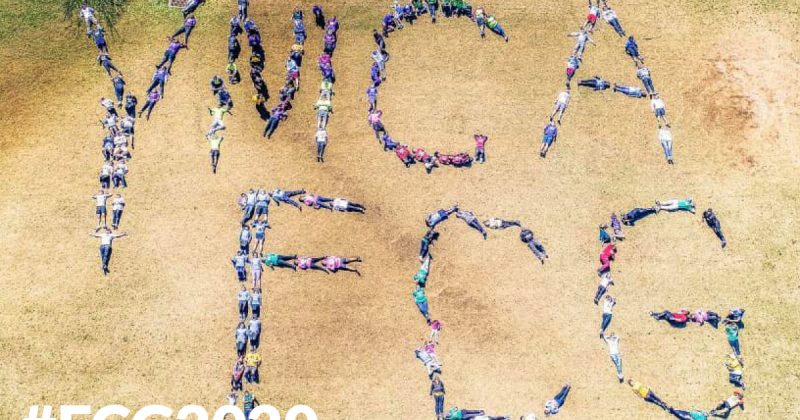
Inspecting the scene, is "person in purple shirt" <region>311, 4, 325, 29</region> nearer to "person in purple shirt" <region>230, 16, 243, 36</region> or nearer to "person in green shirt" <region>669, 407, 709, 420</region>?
"person in purple shirt" <region>230, 16, 243, 36</region>

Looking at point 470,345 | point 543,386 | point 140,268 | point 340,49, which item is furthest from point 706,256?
point 140,268

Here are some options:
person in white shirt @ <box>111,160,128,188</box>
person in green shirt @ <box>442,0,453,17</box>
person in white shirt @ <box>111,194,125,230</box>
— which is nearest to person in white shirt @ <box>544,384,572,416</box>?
person in green shirt @ <box>442,0,453,17</box>

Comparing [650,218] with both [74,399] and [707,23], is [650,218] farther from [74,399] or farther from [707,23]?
[74,399]

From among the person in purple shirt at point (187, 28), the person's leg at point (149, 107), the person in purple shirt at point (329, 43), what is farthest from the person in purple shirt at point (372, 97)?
the person's leg at point (149, 107)

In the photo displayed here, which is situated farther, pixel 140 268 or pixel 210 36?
pixel 210 36

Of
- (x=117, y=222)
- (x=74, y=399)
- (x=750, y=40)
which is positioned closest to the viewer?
(x=74, y=399)

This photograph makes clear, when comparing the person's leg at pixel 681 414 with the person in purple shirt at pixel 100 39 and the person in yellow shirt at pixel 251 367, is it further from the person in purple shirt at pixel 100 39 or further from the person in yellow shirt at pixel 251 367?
the person in purple shirt at pixel 100 39

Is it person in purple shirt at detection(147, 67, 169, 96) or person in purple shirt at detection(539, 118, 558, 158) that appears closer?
person in purple shirt at detection(539, 118, 558, 158)
